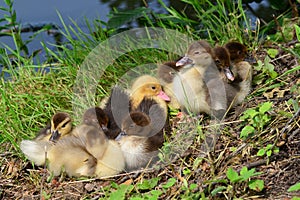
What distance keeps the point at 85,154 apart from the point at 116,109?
1.39 feet

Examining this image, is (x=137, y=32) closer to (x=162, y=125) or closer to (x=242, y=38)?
(x=242, y=38)

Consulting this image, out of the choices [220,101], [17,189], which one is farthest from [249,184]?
[17,189]

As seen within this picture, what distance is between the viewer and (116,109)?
14.3 ft

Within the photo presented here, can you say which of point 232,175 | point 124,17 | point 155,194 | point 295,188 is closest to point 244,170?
point 232,175

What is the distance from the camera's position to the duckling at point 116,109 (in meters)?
4.22

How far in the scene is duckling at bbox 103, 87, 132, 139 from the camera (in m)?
4.22

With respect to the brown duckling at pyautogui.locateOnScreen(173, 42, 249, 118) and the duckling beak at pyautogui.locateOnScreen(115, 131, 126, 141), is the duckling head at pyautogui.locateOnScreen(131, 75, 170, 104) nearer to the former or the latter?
the brown duckling at pyautogui.locateOnScreen(173, 42, 249, 118)

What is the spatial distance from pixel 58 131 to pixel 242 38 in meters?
1.53

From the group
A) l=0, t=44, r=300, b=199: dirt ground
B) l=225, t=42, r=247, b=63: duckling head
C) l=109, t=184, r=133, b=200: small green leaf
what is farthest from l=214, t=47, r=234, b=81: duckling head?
l=109, t=184, r=133, b=200: small green leaf

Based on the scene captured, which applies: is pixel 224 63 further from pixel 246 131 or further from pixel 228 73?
pixel 246 131

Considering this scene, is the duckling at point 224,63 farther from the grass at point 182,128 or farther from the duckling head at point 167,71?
the duckling head at point 167,71

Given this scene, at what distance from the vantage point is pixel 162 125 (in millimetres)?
4227

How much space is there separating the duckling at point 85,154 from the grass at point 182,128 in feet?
0.21

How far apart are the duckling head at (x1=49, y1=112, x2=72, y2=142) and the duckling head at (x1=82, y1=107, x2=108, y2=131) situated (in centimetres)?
11
